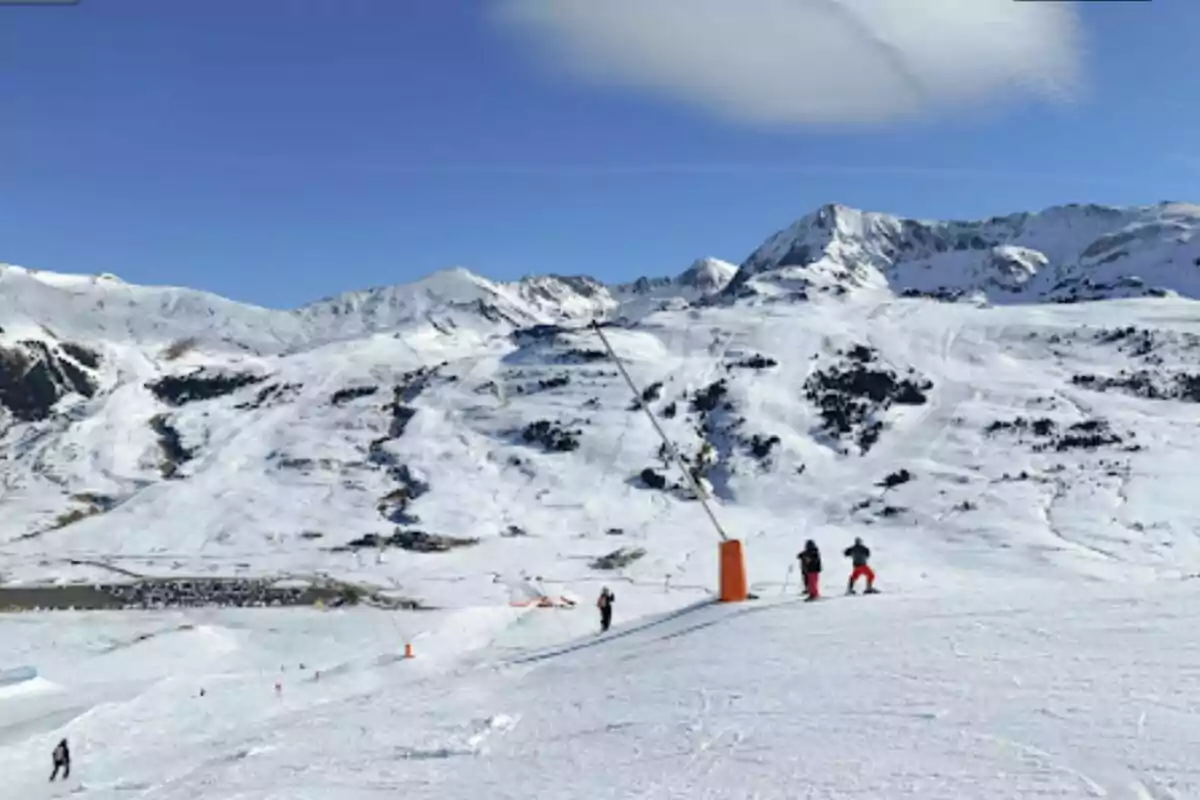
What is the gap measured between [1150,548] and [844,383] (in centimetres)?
7663

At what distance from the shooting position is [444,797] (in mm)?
14125

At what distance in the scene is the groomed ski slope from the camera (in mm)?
11984

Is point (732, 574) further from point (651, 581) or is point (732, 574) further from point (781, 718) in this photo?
point (651, 581)

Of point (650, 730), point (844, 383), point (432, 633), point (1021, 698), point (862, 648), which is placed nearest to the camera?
point (1021, 698)

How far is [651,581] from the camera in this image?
106 meters

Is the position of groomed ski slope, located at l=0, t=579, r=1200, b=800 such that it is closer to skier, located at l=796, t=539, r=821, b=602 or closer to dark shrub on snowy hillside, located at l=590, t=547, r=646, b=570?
skier, located at l=796, t=539, r=821, b=602

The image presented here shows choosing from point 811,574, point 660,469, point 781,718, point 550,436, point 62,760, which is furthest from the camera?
point 550,436

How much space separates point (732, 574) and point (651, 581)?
82.7 m

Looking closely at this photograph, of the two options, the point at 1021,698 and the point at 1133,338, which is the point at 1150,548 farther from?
the point at 1021,698

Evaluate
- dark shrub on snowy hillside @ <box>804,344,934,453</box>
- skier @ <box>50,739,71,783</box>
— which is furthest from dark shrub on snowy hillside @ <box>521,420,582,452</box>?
skier @ <box>50,739,71,783</box>

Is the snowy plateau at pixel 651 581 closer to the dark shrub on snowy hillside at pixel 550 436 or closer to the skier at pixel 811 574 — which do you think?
the dark shrub on snowy hillside at pixel 550 436

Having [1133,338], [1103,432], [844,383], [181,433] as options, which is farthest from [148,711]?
[1133,338]

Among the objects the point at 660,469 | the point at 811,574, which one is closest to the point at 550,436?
the point at 660,469

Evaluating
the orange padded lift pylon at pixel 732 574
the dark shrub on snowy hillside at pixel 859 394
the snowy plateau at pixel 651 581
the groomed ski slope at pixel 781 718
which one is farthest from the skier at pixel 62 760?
the dark shrub on snowy hillside at pixel 859 394
